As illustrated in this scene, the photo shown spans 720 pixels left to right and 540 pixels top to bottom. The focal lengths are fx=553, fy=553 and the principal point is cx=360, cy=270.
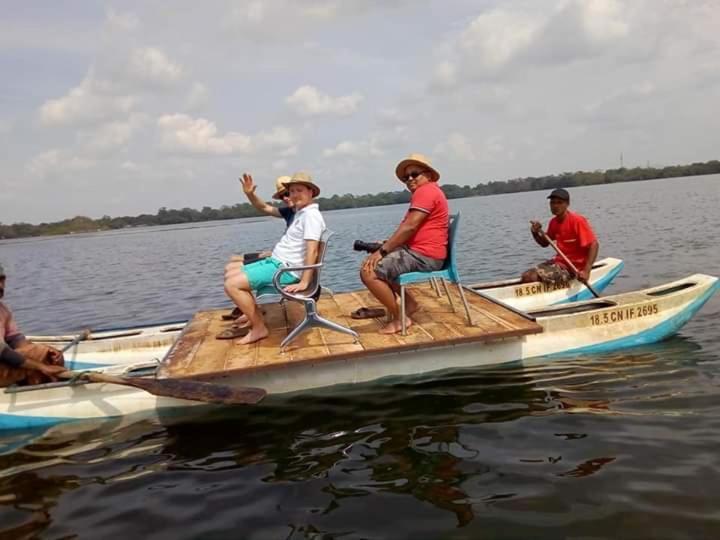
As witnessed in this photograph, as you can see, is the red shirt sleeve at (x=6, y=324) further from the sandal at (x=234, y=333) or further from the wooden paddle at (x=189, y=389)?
the sandal at (x=234, y=333)

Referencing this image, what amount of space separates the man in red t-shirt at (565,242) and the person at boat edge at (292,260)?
14.1 feet

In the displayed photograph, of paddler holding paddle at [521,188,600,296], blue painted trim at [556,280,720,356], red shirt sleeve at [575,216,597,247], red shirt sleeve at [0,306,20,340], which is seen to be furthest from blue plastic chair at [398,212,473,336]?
red shirt sleeve at [0,306,20,340]

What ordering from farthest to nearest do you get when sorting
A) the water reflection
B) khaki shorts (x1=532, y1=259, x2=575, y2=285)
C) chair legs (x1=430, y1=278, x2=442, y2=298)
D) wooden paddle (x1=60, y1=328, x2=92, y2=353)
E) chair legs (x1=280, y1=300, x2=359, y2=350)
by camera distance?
khaki shorts (x1=532, y1=259, x2=575, y2=285)
chair legs (x1=430, y1=278, x2=442, y2=298)
wooden paddle (x1=60, y1=328, x2=92, y2=353)
chair legs (x1=280, y1=300, x2=359, y2=350)
the water reflection

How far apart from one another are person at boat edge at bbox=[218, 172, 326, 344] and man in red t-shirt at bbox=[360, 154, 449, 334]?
0.70m

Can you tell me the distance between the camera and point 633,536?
3406 millimetres

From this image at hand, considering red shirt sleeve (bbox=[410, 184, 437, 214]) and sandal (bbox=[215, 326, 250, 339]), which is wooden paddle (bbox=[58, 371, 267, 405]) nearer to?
sandal (bbox=[215, 326, 250, 339])

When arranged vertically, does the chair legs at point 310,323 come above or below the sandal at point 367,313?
above

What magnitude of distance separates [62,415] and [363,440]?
10.5ft

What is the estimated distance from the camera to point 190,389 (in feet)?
17.2

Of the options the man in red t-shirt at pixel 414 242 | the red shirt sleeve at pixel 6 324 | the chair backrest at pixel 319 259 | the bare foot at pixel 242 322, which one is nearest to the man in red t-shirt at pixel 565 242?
the man in red t-shirt at pixel 414 242

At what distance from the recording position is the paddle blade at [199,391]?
16.9 ft

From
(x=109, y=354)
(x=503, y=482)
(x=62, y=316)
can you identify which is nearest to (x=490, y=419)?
(x=503, y=482)

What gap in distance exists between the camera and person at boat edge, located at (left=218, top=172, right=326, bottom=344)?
240 inches

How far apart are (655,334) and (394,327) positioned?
11.3 ft
